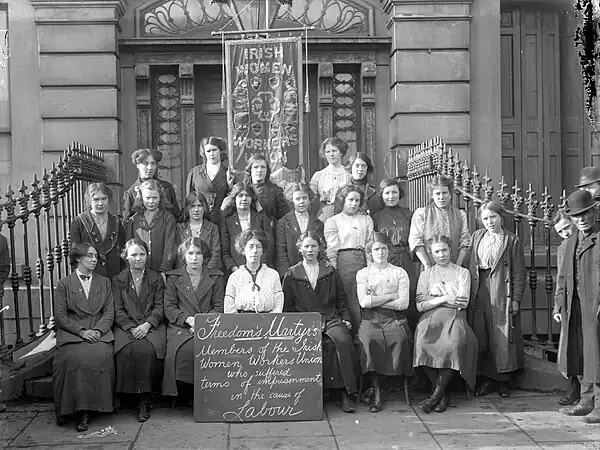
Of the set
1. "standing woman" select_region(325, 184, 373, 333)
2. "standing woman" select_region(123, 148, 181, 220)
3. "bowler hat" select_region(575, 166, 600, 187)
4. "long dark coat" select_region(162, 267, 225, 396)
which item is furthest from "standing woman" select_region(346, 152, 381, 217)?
"bowler hat" select_region(575, 166, 600, 187)

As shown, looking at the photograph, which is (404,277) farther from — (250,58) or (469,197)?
(250,58)

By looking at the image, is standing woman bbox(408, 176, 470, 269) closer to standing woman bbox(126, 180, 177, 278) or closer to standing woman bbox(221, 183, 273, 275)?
standing woman bbox(221, 183, 273, 275)

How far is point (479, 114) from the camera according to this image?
1119cm

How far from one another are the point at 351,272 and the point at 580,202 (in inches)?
83.7

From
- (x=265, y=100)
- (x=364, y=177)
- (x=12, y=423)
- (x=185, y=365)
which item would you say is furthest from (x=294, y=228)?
(x=265, y=100)

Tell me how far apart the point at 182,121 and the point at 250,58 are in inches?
71.7

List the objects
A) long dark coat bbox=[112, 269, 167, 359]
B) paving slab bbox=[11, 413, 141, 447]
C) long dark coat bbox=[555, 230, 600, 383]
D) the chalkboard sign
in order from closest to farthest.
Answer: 1. paving slab bbox=[11, 413, 141, 447]
2. long dark coat bbox=[555, 230, 600, 383]
3. the chalkboard sign
4. long dark coat bbox=[112, 269, 167, 359]

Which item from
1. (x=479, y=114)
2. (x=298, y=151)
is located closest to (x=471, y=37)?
(x=479, y=114)

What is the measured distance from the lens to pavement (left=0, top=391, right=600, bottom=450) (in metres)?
5.66

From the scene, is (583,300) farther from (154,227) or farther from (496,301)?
(154,227)

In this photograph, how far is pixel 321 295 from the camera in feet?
22.5

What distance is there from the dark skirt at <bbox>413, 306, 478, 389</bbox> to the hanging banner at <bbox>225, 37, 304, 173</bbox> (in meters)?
3.94

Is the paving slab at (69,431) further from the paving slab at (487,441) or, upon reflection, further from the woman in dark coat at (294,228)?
the paving slab at (487,441)

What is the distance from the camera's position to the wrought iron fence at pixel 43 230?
711cm
